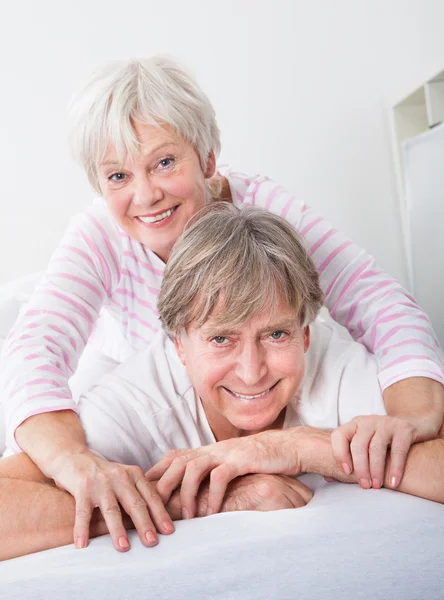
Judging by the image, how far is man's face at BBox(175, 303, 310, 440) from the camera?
1.36 m

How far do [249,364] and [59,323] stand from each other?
0.50 meters

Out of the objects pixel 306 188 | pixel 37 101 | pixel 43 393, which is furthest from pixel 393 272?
→ pixel 43 393

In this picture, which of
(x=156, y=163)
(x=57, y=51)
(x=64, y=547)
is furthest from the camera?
(x=57, y=51)

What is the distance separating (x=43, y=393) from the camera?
4.77ft

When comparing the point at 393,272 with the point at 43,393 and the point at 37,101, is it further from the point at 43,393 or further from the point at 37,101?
the point at 43,393

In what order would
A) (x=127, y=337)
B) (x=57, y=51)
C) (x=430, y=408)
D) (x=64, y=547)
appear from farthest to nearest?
(x=57, y=51), (x=127, y=337), (x=430, y=408), (x=64, y=547)

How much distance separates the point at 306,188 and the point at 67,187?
1.16 metres

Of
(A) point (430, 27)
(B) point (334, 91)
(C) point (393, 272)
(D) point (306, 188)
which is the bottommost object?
(C) point (393, 272)

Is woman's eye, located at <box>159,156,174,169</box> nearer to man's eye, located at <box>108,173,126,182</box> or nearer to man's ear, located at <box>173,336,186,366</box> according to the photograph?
man's eye, located at <box>108,173,126,182</box>

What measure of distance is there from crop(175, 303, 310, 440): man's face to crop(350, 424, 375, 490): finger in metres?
0.19

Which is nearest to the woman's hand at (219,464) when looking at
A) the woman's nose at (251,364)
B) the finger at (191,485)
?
the finger at (191,485)

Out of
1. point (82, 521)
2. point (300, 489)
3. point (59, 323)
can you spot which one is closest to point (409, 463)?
point (300, 489)

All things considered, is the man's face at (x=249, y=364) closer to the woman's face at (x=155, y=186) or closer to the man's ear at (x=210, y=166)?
the woman's face at (x=155, y=186)

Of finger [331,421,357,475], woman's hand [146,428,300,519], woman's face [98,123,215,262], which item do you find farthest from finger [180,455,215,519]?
woman's face [98,123,215,262]
